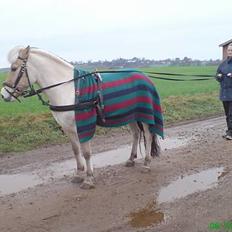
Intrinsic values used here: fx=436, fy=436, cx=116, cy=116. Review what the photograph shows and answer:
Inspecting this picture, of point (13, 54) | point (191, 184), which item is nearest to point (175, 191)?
point (191, 184)

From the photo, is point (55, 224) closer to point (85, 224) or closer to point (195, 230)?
point (85, 224)

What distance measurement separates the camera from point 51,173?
7625 mm

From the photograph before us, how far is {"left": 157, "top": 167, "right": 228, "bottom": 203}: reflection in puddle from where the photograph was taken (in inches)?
245

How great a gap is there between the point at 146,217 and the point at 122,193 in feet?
3.21

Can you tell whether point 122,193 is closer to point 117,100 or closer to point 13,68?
point 117,100

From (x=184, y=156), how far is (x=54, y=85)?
3.25 m

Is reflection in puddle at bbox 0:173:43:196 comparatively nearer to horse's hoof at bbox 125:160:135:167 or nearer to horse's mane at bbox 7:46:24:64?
horse's hoof at bbox 125:160:135:167

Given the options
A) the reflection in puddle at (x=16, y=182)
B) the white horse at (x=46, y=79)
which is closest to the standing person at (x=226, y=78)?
the white horse at (x=46, y=79)

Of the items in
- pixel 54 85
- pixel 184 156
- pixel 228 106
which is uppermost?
pixel 54 85

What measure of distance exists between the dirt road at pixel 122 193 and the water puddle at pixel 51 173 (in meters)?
0.02

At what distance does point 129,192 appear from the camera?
6363 millimetres

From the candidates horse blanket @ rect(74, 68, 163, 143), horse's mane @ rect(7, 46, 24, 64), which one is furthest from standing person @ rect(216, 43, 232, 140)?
horse's mane @ rect(7, 46, 24, 64)

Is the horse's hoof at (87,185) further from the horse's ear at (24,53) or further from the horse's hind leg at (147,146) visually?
the horse's ear at (24,53)

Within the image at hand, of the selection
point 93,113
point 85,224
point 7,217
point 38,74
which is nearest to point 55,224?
point 85,224
